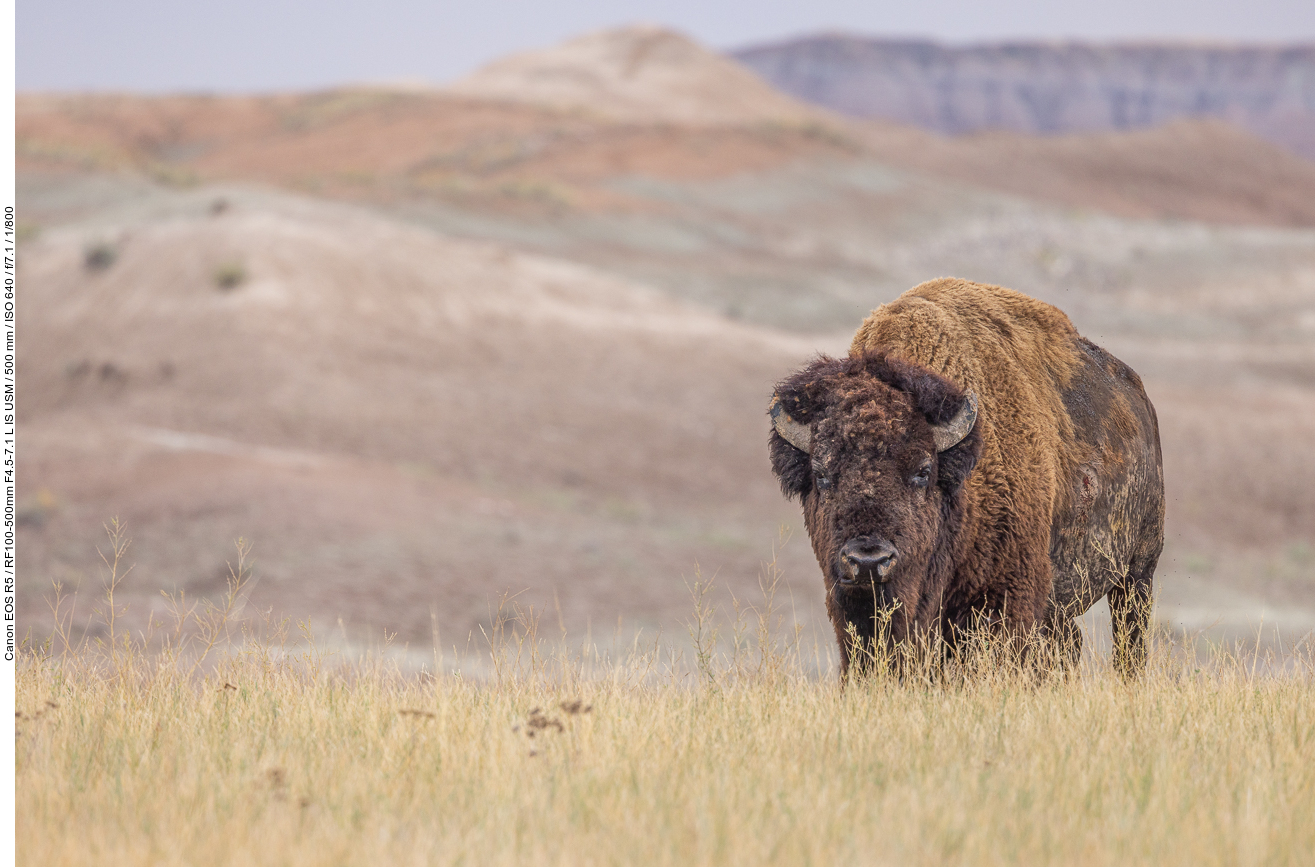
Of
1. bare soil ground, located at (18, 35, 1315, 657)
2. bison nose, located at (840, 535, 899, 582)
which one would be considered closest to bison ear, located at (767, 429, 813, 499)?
bison nose, located at (840, 535, 899, 582)

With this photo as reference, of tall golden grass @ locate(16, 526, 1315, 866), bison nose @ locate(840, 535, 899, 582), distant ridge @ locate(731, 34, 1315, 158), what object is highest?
distant ridge @ locate(731, 34, 1315, 158)

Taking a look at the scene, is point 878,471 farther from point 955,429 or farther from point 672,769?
point 672,769

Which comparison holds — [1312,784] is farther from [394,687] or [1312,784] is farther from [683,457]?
[683,457]

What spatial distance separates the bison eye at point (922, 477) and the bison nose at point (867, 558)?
43 centimetres

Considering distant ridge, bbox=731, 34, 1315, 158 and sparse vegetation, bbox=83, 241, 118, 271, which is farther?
distant ridge, bbox=731, 34, 1315, 158

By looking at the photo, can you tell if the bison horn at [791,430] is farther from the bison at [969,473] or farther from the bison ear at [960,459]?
the bison ear at [960,459]

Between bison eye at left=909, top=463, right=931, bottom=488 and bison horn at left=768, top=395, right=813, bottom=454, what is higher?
bison horn at left=768, top=395, right=813, bottom=454

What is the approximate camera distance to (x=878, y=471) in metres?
5.04

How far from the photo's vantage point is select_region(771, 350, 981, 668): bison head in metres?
4.93

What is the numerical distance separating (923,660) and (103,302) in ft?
88.2

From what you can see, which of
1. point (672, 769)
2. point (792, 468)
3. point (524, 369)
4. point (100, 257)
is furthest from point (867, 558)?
point (100, 257)

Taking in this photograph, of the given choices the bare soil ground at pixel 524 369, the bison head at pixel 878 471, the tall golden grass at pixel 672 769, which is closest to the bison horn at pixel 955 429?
the bison head at pixel 878 471

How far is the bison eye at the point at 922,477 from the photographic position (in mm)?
5121

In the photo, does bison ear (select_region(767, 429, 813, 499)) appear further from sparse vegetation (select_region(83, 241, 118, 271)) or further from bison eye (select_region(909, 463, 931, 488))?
sparse vegetation (select_region(83, 241, 118, 271))
